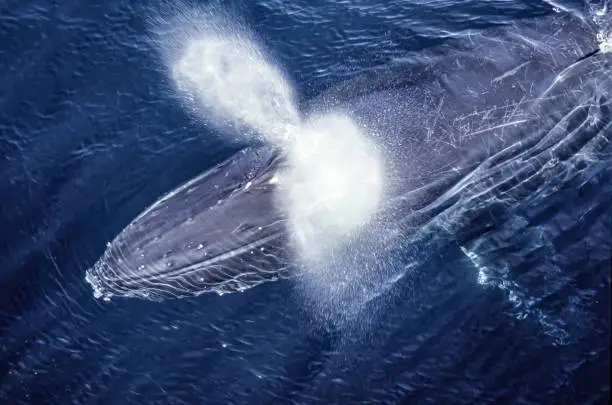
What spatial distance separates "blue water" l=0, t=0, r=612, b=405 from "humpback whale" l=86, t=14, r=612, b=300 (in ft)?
2.23

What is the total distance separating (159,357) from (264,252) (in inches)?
145

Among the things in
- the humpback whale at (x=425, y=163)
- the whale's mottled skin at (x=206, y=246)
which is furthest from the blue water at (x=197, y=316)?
the humpback whale at (x=425, y=163)

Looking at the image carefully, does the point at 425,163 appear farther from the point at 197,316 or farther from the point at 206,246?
the point at 197,316

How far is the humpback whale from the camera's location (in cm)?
1789

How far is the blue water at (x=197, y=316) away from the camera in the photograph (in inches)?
672

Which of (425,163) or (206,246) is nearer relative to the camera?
(206,246)

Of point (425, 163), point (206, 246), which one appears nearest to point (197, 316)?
point (206, 246)

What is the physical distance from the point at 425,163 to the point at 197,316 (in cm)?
718

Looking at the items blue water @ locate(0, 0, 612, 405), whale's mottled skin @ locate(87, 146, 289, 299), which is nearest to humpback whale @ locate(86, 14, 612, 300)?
whale's mottled skin @ locate(87, 146, 289, 299)

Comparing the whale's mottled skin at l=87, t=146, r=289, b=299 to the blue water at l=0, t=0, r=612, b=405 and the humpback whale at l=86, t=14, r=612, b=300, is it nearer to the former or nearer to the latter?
the humpback whale at l=86, t=14, r=612, b=300

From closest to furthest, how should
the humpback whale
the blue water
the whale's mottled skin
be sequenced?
the blue water → the whale's mottled skin → the humpback whale

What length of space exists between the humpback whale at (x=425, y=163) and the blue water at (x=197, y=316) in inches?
26.7

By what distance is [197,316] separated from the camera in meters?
18.0

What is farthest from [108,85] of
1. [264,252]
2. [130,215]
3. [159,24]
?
[264,252]
